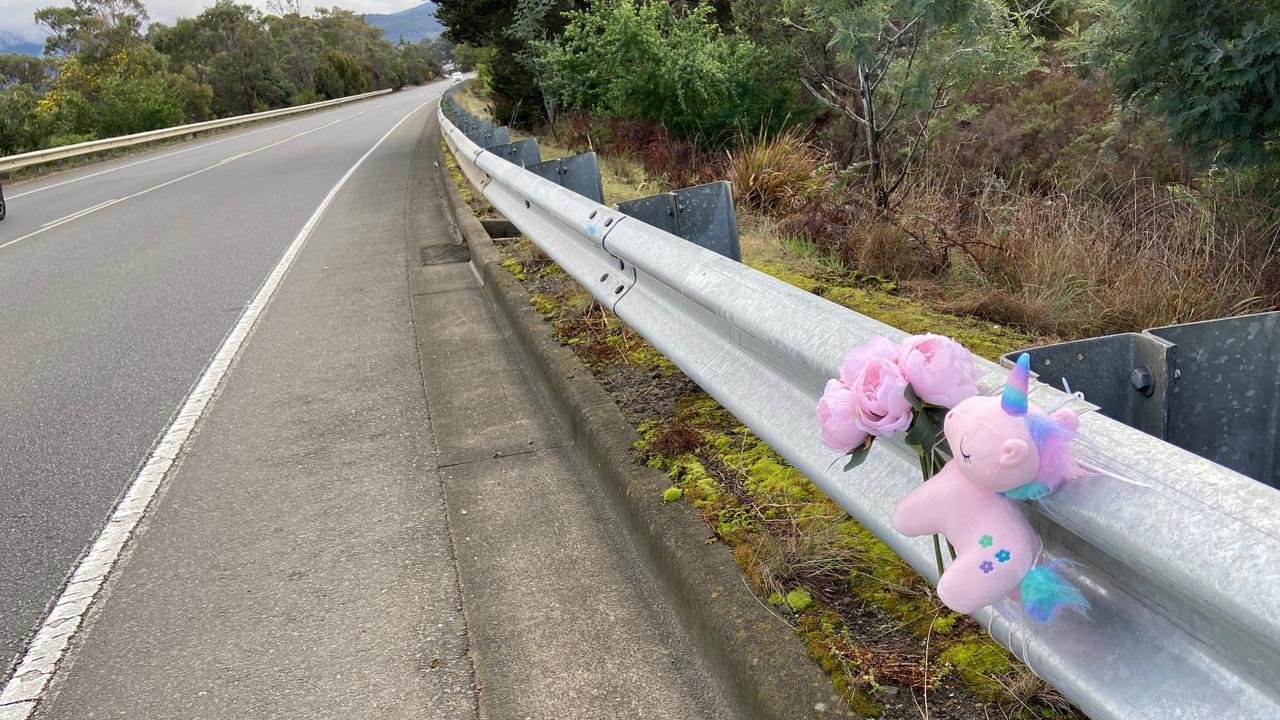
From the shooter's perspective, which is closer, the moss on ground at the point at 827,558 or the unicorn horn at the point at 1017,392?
the unicorn horn at the point at 1017,392

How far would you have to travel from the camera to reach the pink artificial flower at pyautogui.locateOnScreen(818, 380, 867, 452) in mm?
1720

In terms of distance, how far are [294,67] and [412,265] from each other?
10360 centimetres

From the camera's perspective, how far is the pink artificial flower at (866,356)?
1710mm

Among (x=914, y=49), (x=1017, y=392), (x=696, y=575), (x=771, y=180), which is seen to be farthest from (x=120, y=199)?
(x=1017, y=392)

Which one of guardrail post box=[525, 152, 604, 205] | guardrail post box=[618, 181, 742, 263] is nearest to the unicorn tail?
guardrail post box=[618, 181, 742, 263]

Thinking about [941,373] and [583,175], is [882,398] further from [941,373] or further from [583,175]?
[583,175]

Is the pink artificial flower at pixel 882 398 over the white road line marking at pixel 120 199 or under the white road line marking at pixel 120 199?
over

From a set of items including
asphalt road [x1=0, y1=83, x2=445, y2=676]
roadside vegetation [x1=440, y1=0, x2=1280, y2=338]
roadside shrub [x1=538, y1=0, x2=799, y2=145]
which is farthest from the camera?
roadside shrub [x1=538, y1=0, x2=799, y2=145]

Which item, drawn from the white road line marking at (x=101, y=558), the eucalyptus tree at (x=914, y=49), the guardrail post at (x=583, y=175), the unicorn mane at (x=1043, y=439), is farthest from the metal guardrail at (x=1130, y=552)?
the eucalyptus tree at (x=914, y=49)

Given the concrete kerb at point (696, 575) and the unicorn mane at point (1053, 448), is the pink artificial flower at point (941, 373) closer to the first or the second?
the unicorn mane at point (1053, 448)

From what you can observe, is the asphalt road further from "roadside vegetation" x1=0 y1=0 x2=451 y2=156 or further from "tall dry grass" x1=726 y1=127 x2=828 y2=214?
"roadside vegetation" x1=0 y1=0 x2=451 y2=156

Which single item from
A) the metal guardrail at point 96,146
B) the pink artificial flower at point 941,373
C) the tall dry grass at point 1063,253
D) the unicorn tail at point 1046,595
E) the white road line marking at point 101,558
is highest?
the metal guardrail at point 96,146

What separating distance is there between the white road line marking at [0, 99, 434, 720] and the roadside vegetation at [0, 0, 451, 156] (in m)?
30.6

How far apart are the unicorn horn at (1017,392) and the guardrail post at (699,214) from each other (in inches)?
107
